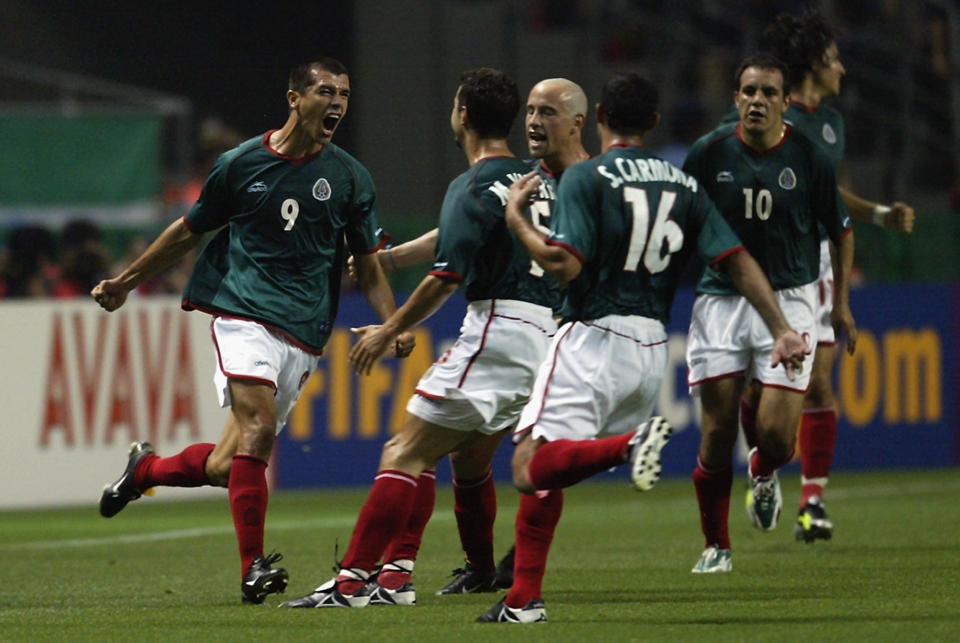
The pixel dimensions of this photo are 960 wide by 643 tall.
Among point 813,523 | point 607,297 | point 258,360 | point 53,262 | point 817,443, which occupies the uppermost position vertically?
point 607,297

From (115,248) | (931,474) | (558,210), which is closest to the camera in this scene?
A: (558,210)

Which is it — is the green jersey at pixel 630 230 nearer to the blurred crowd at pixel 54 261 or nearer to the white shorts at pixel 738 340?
the white shorts at pixel 738 340

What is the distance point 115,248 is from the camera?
15078mm

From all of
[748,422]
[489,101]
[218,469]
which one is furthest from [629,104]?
[748,422]

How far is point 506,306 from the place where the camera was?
743 centimetres

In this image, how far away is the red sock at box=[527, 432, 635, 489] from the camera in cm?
640

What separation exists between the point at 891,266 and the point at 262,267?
10.3 m

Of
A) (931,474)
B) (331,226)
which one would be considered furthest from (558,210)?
(931,474)

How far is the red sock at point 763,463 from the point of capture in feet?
30.3

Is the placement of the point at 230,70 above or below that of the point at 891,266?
above

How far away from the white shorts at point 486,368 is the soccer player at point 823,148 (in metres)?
2.69

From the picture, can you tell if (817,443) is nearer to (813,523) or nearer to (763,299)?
(813,523)

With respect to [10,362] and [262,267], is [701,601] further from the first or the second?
[10,362]

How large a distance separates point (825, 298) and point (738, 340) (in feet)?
4.37
